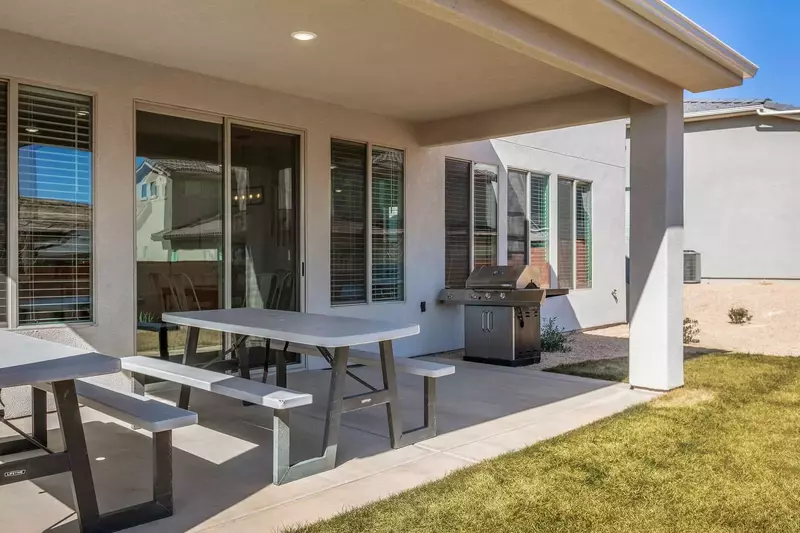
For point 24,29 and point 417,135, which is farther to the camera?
point 417,135

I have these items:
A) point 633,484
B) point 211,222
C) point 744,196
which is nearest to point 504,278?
point 211,222

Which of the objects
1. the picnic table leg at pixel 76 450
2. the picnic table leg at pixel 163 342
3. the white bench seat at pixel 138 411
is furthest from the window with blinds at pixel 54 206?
the picnic table leg at pixel 76 450

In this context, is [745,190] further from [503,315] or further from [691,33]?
[691,33]

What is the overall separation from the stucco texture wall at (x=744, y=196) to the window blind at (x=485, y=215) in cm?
990

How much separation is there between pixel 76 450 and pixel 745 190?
16.6m

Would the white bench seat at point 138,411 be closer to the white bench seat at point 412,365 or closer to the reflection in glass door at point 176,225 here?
the white bench seat at point 412,365

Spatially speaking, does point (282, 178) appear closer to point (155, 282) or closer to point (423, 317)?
point (155, 282)

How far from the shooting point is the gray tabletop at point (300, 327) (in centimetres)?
344

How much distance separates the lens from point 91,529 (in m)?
2.70

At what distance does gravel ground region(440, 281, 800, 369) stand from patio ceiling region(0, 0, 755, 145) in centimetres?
306

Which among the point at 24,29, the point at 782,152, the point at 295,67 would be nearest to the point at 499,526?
the point at 295,67

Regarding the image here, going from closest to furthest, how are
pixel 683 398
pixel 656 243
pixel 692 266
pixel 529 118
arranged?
1. pixel 683 398
2. pixel 656 243
3. pixel 529 118
4. pixel 692 266

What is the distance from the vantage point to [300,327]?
384 centimetres

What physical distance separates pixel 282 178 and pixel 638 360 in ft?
12.0
